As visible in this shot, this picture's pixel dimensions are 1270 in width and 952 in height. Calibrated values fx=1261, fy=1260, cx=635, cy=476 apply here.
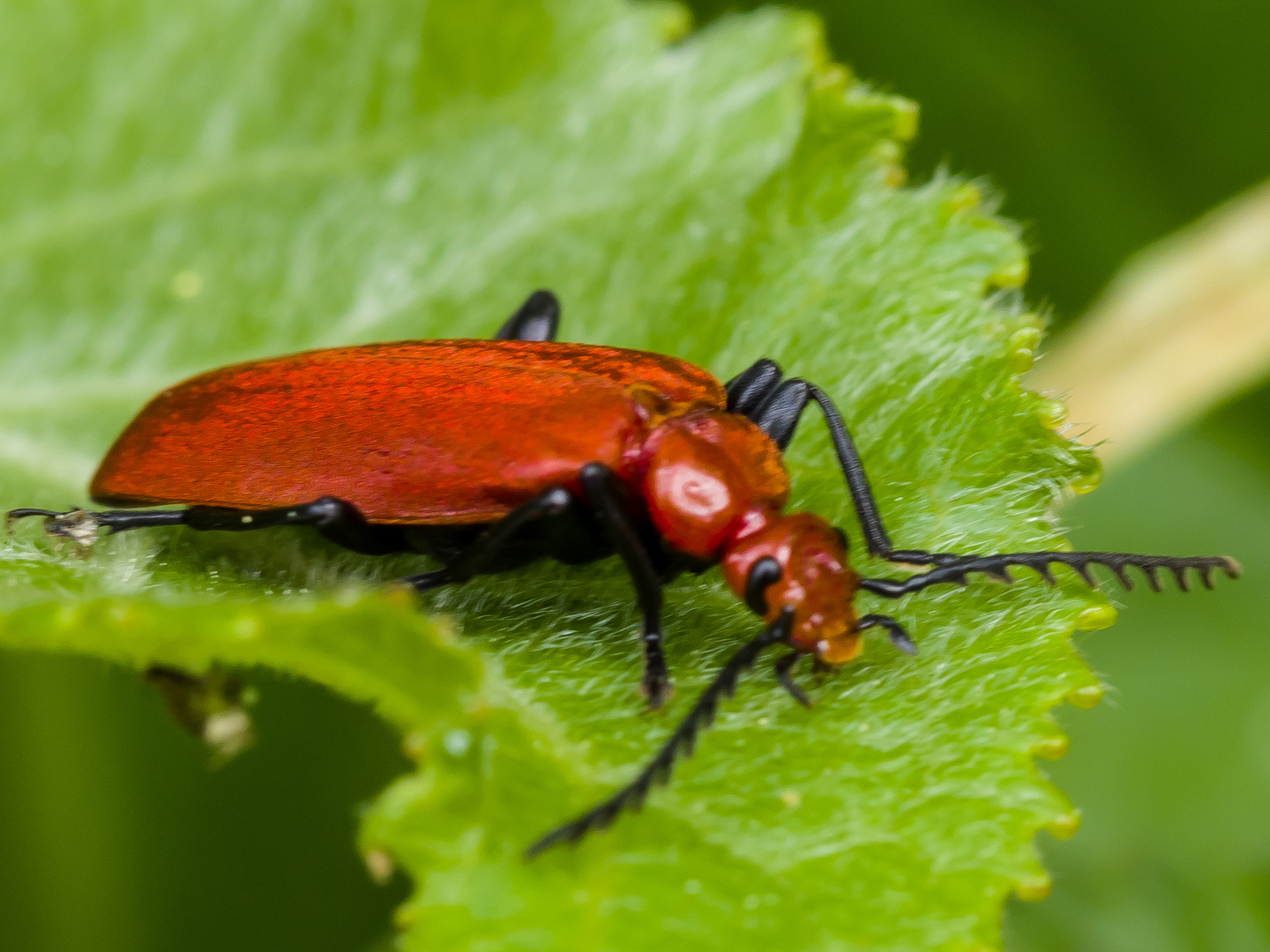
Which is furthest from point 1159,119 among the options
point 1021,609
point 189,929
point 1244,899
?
point 189,929

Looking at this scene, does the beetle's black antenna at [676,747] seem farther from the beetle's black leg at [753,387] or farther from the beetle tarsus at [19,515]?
the beetle tarsus at [19,515]

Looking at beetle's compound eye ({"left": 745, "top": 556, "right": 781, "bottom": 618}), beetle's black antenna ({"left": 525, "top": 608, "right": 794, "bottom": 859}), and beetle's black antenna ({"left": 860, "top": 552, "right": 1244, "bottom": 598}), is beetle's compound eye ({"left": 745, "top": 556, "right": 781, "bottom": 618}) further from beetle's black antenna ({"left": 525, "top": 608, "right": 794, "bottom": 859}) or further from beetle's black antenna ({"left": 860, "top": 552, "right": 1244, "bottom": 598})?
beetle's black antenna ({"left": 860, "top": 552, "right": 1244, "bottom": 598})

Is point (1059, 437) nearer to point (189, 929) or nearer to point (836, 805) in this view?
point (836, 805)

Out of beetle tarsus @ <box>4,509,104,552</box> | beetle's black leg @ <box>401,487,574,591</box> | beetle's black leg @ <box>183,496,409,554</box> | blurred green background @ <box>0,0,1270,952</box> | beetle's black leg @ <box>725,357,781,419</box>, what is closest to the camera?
beetle's black leg @ <box>401,487,574,591</box>

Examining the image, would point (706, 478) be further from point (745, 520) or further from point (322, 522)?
point (322, 522)

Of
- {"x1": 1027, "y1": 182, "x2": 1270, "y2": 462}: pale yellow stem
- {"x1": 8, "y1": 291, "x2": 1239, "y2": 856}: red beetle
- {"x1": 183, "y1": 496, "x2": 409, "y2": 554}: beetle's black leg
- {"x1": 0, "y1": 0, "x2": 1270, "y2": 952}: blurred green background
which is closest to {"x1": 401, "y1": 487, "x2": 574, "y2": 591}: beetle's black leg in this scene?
{"x1": 8, "y1": 291, "x2": 1239, "y2": 856}: red beetle

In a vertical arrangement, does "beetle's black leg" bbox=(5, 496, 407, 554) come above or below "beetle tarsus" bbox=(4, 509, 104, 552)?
below

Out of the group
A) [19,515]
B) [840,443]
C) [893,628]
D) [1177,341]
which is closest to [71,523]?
[19,515]

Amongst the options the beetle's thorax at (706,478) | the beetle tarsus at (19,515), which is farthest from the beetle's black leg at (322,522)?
the beetle's thorax at (706,478)
